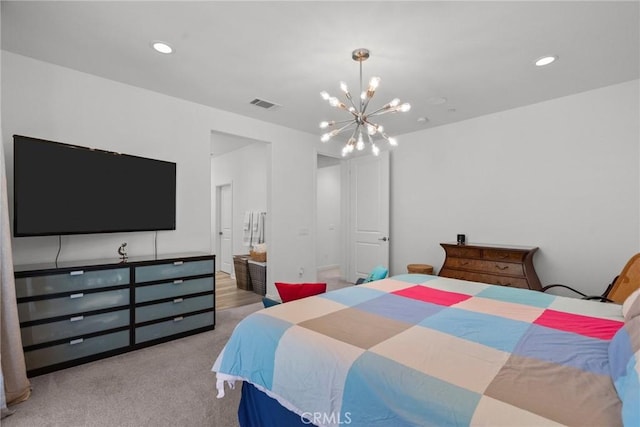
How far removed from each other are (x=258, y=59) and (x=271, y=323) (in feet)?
7.59

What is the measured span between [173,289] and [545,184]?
4545 mm

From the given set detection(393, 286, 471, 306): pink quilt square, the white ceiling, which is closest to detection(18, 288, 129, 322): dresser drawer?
the white ceiling

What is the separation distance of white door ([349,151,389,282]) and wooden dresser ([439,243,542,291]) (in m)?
1.27

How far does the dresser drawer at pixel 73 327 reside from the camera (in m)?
2.38

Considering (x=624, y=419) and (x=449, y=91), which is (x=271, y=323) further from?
(x=449, y=91)

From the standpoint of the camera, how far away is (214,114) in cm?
402

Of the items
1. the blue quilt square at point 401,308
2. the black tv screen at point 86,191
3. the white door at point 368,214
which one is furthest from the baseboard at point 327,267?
the blue quilt square at point 401,308

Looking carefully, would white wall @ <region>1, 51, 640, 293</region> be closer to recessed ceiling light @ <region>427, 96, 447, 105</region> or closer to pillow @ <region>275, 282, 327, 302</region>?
recessed ceiling light @ <region>427, 96, 447, 105</region>

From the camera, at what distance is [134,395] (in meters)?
2.17

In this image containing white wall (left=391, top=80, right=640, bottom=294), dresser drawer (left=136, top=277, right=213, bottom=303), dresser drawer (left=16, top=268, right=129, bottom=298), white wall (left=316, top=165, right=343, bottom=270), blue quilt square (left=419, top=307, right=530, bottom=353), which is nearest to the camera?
blue quilt square (left=419, top=307, right=530, bottom=353)

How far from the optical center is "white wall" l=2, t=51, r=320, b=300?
9.05 feet

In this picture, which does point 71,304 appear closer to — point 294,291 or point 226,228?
point 294,291

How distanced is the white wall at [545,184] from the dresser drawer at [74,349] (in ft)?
13.6

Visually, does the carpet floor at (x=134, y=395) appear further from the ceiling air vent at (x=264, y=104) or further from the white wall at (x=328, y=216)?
the white wall at (x=328, y=216)
